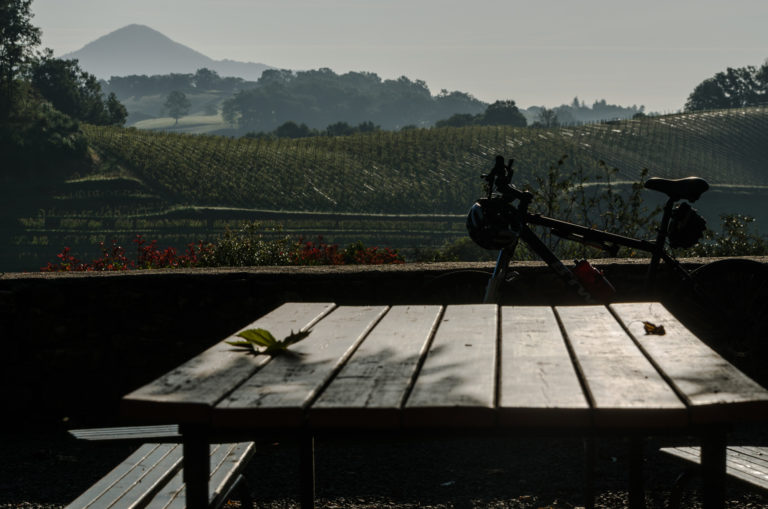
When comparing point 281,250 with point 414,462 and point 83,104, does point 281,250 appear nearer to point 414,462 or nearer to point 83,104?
point 414,462

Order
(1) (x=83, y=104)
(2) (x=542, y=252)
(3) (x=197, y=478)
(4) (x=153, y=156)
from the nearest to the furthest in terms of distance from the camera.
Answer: (3) (x=197, y=478) < (2) (x=542, y=252) < (4) (x=153, y=156) < (1) (x=83, y=104)

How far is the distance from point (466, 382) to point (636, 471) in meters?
1.18

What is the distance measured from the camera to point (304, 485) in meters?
2.61

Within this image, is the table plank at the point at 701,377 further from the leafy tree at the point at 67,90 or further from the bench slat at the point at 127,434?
the leafy tree at the point at 67,90

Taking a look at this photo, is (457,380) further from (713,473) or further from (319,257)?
(319,257)

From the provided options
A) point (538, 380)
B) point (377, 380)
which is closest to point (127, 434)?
point (377, 380)

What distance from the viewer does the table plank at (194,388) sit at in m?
1.71

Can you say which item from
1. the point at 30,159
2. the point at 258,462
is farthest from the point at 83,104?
the point at 258,462

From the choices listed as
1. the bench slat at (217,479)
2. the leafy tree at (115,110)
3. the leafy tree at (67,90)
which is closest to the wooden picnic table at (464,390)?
the bench slat at (217,479)

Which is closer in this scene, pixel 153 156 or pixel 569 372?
pixel 569 372

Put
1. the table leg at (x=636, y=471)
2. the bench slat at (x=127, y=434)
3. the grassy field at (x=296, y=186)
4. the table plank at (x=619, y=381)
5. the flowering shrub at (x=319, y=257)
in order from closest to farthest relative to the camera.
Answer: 1. the table plank at (x=619, y=381)
2. the table leg at (x=636, y=471)
3. the bench slat at (x=127, y=434)
4. the flowering shrub at (x=319, y=257)
5. the grassy field at (x=296, y=186)

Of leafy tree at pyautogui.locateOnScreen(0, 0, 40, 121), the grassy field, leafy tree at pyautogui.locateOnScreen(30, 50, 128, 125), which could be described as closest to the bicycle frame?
the grassy field

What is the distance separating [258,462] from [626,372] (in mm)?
2669

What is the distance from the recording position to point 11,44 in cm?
6325
